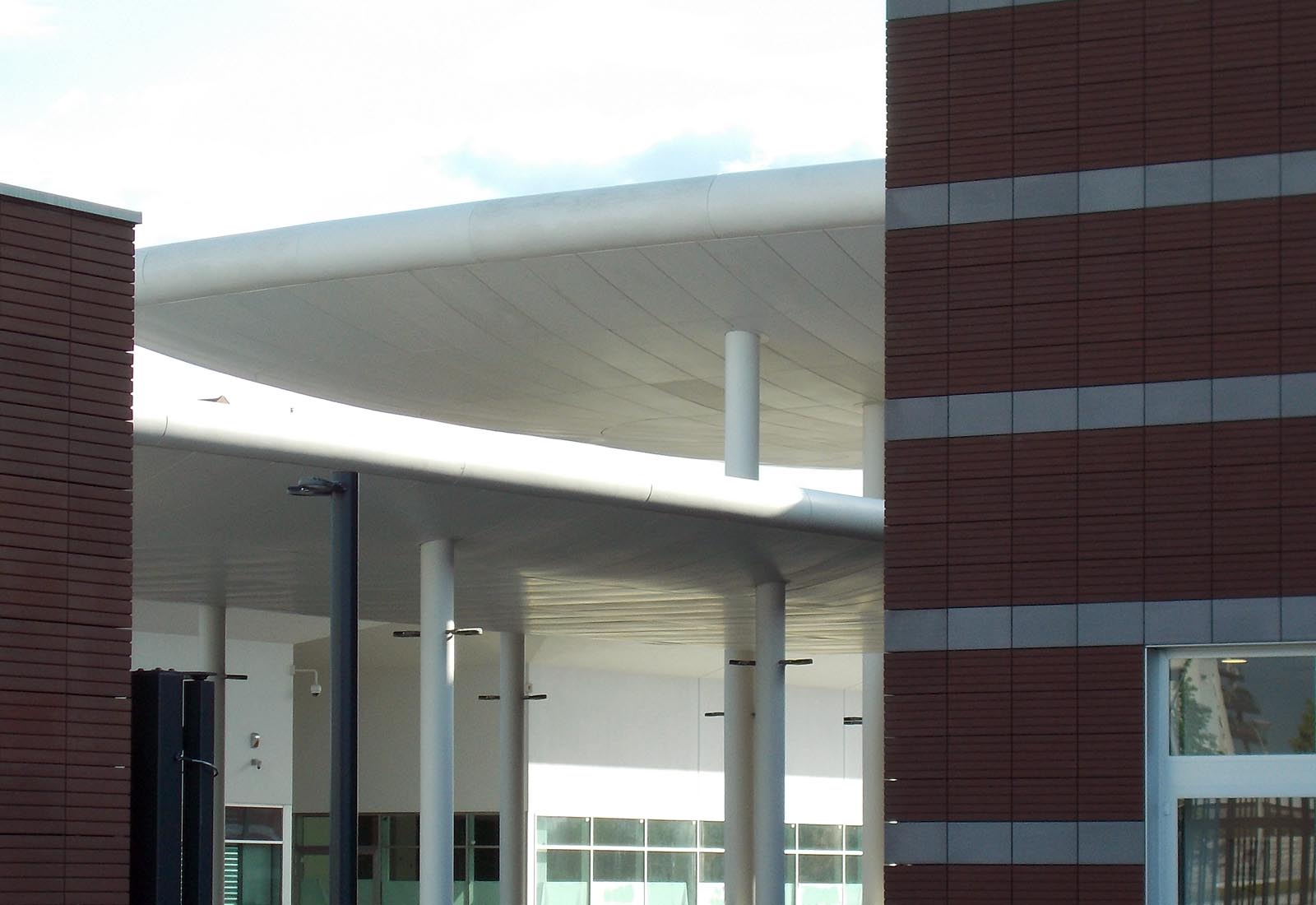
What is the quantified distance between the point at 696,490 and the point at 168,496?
18.6 ft

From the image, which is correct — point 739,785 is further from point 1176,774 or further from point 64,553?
point 64,553

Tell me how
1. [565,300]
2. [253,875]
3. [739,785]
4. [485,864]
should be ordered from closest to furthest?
[565,300] → [739,785] → [253,875] → [485,864]

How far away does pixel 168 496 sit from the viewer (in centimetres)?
2197

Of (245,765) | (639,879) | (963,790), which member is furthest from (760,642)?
(639,879)

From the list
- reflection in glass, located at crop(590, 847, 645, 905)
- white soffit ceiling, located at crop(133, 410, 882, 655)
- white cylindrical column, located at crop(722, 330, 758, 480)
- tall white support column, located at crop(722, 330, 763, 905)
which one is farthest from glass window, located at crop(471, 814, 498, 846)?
A: white cylindrical column, located at crop(722, 330, 758, 480)

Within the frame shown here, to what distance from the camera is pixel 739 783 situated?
34750 millimetres

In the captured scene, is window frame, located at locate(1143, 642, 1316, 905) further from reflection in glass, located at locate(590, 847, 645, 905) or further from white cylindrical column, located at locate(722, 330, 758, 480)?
reflection in glass, located at locate(590, 847, 645, 905)

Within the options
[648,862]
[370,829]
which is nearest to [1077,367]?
[370,829]

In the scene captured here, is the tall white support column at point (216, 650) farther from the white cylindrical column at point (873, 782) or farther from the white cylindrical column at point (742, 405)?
the white cylindrical column at point (873, 782)

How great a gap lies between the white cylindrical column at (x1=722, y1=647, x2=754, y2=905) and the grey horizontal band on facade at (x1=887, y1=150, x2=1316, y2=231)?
18.4 m

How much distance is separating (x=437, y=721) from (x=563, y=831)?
18749 millimetres

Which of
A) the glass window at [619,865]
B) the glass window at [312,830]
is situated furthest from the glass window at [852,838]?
the glass window at [312,830]

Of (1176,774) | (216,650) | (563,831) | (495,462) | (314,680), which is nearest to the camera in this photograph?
(1176,774)

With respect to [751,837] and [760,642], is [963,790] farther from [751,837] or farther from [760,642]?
[751,837]
